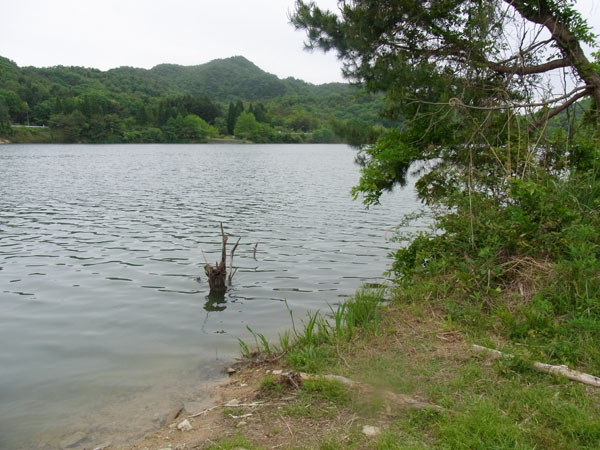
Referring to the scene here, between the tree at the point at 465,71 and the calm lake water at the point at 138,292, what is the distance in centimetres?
408

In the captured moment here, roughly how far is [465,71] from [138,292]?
7972 millimetres

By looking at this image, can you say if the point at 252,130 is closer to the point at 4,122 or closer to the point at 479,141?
the point at 4,122

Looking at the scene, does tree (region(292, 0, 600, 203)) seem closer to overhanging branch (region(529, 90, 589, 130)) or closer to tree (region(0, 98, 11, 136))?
overhanging branch (region(529, 90, 589, 130))

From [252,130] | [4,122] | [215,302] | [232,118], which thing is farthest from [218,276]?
[232,118]

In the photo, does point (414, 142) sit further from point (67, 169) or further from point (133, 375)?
point (67, 169)

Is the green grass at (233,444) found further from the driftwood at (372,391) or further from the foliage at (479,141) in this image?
the foliage at (479,141)

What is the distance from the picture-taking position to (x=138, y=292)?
10.7m

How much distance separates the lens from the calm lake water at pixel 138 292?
6.16 meters

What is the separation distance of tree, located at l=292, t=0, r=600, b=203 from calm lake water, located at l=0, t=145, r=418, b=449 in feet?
13.4

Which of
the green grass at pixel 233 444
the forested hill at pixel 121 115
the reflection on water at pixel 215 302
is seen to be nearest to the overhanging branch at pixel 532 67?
the reflection on water at pixel 215 302

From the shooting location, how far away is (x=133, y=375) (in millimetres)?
6895

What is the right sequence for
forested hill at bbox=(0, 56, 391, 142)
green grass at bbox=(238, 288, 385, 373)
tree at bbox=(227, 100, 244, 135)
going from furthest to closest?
1. tree at bbox=(227, 100, 244, 135)
2. forested hill at bbox=(0, 56, 391, 142)
3. green grass at bbox=(238, 288, 385, 373)

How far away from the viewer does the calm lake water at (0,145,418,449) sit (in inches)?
242

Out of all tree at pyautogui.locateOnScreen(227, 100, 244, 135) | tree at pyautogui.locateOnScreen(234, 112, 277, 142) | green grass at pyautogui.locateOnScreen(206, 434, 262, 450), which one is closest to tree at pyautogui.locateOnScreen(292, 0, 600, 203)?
green grass at pyautogui.locateOnScreen(206, 434, 262, 450)
